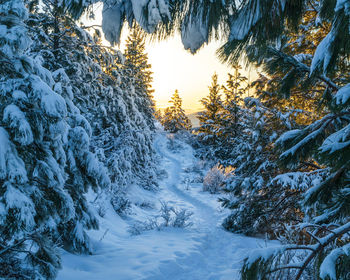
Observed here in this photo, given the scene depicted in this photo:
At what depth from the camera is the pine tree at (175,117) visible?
129ft

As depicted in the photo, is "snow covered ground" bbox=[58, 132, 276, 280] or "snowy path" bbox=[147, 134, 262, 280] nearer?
"snow covered ground" bbox=[58, 132, 276, 280]

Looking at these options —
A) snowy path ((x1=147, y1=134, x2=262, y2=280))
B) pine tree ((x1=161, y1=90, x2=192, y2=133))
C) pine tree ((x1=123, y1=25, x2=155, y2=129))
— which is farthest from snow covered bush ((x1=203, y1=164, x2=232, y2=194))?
pine tree ((x1=161, y1=90, x2=192, y2=133))

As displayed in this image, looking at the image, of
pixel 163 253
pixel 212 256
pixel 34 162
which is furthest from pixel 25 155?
pixel 212 256

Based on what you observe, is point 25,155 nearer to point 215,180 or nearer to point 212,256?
point 212,256

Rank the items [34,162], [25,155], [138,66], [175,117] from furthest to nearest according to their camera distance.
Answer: [175,117], [138,66], [34,162], [25,155]

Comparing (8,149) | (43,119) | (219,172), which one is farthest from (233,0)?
(219,172)

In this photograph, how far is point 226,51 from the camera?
2285 millimetres

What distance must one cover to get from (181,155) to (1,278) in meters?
26.7

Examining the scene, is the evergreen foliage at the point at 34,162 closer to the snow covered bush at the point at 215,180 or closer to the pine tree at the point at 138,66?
the snow covered bush at the point at 215,180

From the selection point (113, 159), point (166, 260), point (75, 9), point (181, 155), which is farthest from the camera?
point (181, 155)

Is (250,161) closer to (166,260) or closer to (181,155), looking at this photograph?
(166,260)

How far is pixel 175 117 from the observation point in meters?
39.4

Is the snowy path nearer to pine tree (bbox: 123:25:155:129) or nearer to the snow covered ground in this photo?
the snow covered ground

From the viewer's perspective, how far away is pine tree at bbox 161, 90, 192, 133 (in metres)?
39.3
